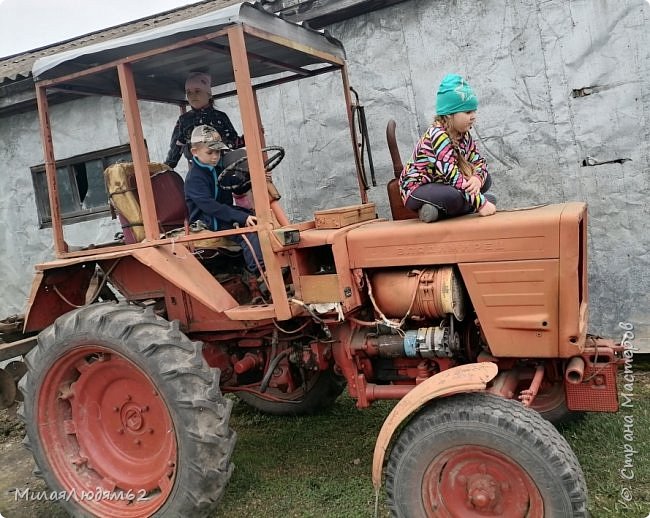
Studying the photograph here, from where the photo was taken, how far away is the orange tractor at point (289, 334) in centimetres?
255

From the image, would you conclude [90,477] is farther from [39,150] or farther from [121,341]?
[39,150]

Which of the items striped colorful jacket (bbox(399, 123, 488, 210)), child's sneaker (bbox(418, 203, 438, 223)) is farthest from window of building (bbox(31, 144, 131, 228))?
child's sneaker (bbox(418, 203, 438, 223))

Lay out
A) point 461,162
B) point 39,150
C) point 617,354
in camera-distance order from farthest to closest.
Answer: point 39,150 < point 461,162 < point 617,354

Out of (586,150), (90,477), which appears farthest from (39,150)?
(586,150)

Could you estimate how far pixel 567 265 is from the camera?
8.33ft

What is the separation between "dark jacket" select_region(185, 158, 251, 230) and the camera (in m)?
3.35

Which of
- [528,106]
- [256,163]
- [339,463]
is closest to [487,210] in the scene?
[256,163]

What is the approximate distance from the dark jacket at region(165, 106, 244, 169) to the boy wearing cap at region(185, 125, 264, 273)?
0.41 meters

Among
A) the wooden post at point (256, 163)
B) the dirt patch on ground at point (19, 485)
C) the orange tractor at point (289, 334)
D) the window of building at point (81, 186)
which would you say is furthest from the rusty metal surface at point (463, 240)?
the window of building at point (81, 186)

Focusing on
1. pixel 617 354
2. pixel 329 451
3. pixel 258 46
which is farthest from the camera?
pixel 329 451

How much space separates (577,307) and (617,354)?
455 mm

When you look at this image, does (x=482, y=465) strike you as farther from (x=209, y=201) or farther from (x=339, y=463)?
(x=209, y=201)

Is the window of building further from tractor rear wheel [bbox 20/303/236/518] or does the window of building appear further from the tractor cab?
tractor rear wheel [bbox 20/303/236/518]

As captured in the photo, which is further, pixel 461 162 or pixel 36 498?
pixel 36 498
